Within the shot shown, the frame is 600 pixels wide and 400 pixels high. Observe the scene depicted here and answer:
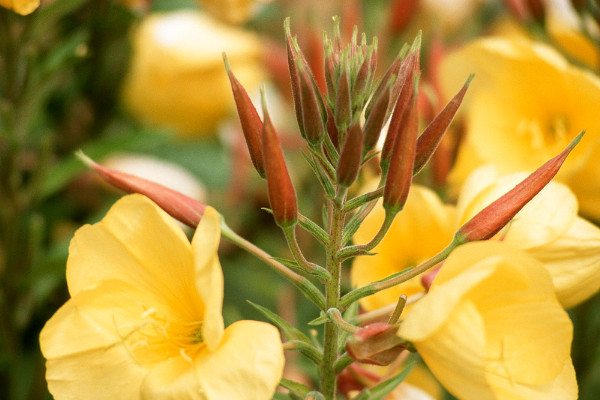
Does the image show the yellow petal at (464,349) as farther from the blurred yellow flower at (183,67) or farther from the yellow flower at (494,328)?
the blurred yellow flower at (183,67)

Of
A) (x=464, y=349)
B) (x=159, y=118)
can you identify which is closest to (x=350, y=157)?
(x=464, y=349)

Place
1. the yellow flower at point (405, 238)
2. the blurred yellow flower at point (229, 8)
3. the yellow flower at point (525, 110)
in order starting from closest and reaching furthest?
the yellow flower at point (405, 238), the yellow flower at point (525, 110), the blurred yellow flower at point (229, 8)

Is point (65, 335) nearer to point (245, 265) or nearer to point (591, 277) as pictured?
point (591, 277)

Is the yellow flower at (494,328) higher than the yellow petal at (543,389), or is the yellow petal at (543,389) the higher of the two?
the yellow flower at (494,328)

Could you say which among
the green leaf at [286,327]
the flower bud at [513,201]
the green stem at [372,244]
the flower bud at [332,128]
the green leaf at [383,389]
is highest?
the flower bud at [332,128]

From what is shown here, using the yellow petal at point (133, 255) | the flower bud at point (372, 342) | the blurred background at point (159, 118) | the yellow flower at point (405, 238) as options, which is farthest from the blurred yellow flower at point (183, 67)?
the flower bud at point (372, 342)

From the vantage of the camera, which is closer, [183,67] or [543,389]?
[543,389]

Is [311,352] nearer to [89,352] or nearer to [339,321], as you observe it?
[339,321]
